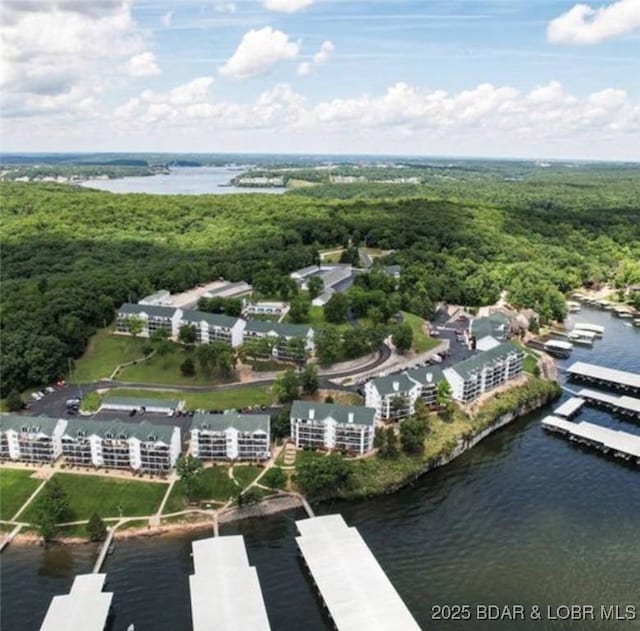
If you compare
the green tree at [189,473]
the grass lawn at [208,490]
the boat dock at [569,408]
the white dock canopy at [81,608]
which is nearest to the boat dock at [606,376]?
the boat dock at [569,408]

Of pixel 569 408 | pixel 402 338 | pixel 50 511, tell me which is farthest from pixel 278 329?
pixel 569 408

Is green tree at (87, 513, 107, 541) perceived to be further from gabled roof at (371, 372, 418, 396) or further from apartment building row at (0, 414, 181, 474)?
gabled roof at (371, 372, 418, 396)

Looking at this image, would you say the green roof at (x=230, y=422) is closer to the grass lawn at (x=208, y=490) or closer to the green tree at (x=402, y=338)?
the grass lawn at (x=208, y=490)

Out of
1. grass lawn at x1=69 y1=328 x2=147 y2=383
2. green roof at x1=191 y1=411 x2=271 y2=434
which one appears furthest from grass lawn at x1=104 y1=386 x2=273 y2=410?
green roof at x1=191 y1=411 x2=271 y2=434

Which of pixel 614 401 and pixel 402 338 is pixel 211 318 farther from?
pixel 614 401

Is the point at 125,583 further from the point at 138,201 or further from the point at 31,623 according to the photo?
the point at 138,201

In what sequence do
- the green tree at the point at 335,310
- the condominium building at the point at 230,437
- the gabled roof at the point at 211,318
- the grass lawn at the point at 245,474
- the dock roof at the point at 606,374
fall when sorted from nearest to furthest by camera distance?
the grass lawn at the point at 245,474
the condominium building at the point at 230,437
the gabled roof at the point at 211,318
the dock roof at the point at 606,374
the green tree at the point at 335,310
